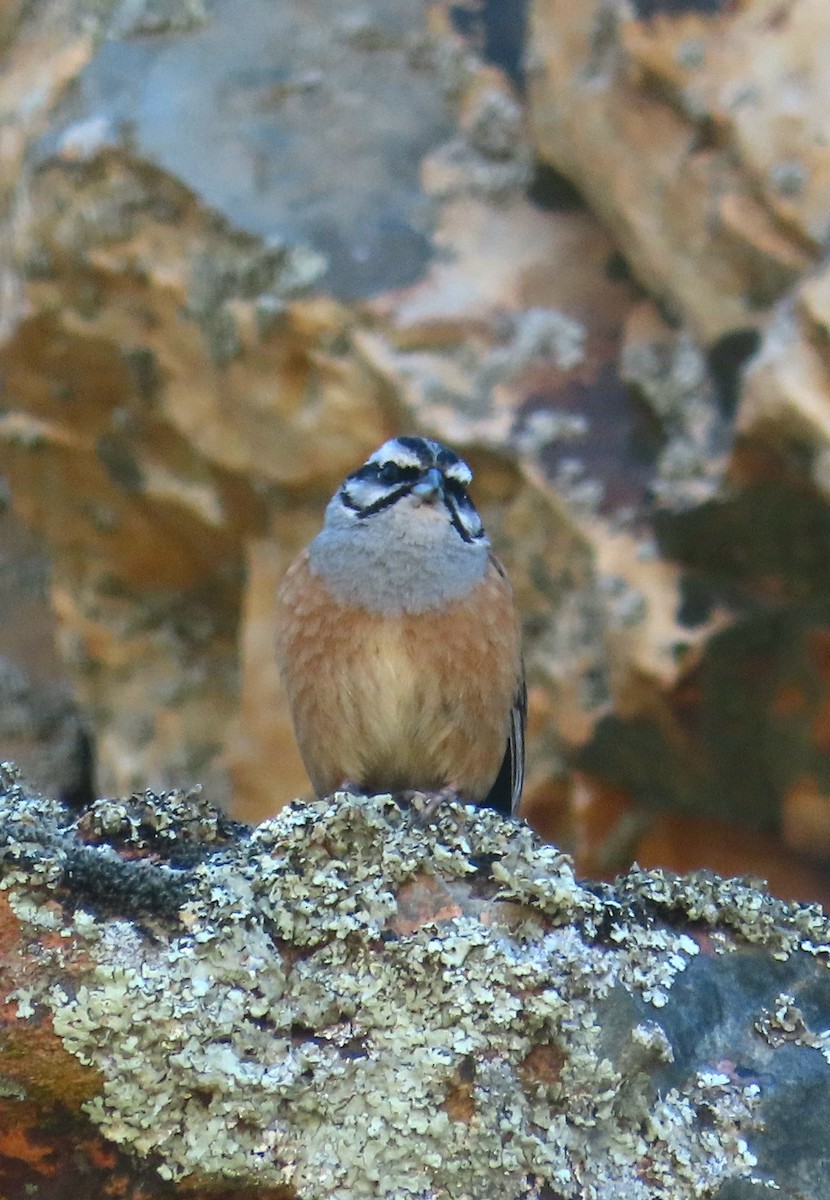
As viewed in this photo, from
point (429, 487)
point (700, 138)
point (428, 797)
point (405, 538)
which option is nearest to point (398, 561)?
point (405, 538)

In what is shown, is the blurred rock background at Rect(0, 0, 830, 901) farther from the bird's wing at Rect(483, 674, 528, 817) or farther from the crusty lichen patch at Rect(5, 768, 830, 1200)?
the crusty lichen patch at Rect(5, 768, 830, 1200)

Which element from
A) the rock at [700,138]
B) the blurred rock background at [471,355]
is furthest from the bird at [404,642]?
the rock at [700,138]

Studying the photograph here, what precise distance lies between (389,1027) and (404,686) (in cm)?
160

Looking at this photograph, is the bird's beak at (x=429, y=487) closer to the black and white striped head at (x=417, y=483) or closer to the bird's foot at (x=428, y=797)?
the black and white striped head at (x=417, y=483)

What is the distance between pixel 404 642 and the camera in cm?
363

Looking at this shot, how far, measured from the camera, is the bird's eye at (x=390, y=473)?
381 cm

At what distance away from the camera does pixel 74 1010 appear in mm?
1908

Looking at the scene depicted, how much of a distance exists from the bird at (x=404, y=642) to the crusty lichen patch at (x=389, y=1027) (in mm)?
1320

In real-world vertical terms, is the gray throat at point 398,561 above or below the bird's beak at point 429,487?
below

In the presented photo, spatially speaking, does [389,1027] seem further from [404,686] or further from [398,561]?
[398,561]

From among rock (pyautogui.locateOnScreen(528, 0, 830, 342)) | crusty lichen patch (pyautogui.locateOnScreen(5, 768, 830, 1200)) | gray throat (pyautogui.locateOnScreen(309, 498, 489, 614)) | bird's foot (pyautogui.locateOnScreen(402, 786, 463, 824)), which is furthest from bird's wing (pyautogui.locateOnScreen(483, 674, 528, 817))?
crusty lichen patch (pyautogui.locateOnScreen(5, 768, 830, 1200))

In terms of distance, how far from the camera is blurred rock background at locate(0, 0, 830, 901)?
4.46m

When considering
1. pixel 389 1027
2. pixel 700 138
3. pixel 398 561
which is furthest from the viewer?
pixel 700 138

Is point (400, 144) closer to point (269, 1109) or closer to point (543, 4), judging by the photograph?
point (543, 4)
